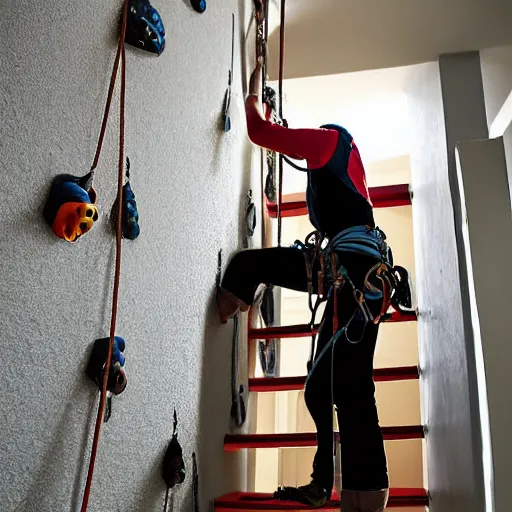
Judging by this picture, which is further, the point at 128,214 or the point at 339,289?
the point at 339,289

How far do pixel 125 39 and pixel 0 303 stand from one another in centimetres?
65

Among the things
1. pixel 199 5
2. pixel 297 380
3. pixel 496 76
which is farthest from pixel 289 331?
pixel 496 76

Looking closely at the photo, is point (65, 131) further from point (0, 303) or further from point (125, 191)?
point (0, 303)

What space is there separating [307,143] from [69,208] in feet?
3.12

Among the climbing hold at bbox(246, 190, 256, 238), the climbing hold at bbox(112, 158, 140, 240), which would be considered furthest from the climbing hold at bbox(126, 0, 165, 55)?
the climbing hold at bbox(246, 190, 256, 238)

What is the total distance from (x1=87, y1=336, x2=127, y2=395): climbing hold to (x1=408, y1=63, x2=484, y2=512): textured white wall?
3.25 ft

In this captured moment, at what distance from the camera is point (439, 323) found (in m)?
2.20

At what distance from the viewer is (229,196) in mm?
2084

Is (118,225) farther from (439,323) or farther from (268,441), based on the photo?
(439,323)

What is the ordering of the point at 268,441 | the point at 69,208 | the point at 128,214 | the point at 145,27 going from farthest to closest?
the point at 268,441 → the point at 145,27 → the point at 128,214 → the point at 69,208

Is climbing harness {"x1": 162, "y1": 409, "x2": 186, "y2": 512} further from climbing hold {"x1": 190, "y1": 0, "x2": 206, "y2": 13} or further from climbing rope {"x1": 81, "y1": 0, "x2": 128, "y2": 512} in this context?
climbing hold {"x1": 190, "y1": 0, "x2": 206, "y2": 13}

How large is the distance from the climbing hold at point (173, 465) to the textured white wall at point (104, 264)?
0.02m

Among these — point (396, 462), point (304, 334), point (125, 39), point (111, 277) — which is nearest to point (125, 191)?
point (111, 277)

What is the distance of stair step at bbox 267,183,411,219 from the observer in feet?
8.64
